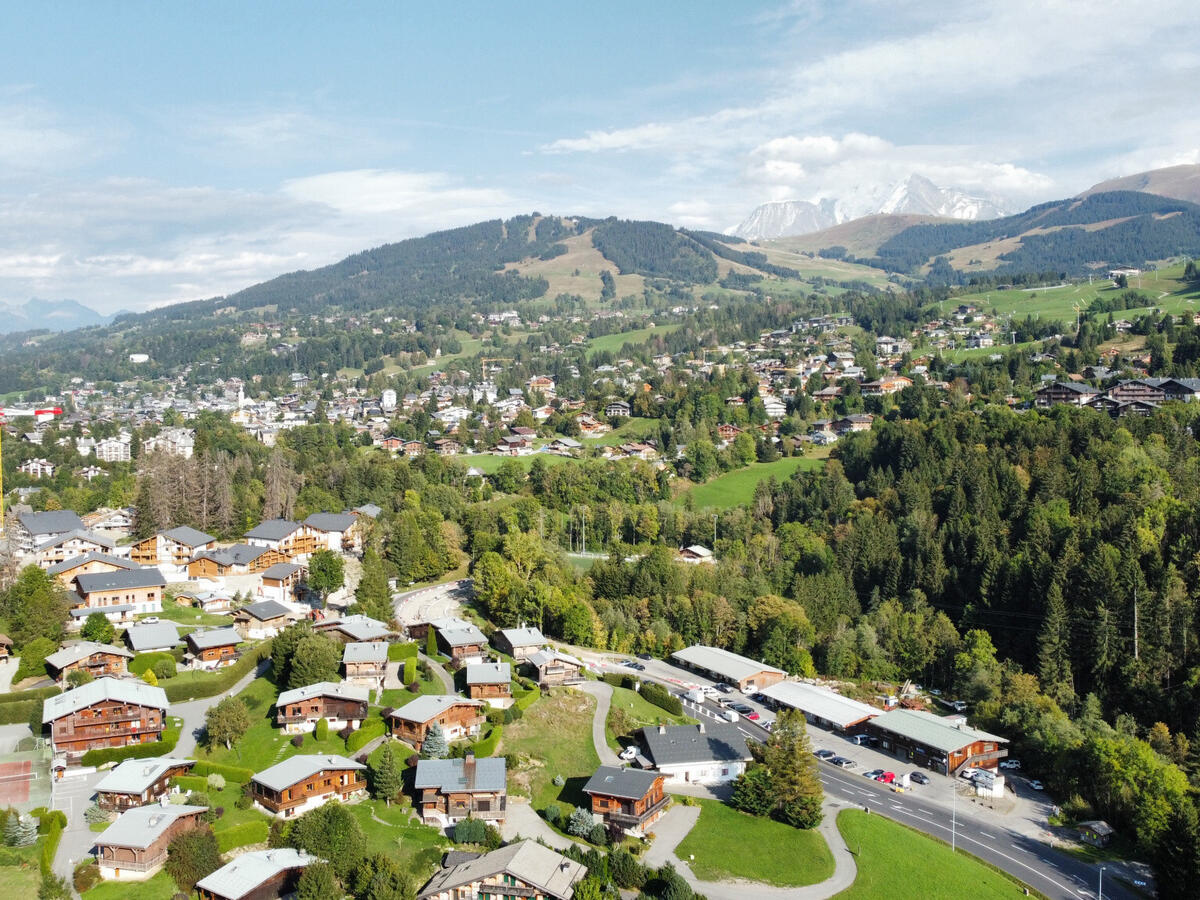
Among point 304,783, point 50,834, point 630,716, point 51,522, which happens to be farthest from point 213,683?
point 51,522

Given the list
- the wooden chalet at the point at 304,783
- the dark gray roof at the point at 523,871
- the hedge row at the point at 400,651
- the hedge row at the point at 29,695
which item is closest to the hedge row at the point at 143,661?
the hedge row at the point at 29,695

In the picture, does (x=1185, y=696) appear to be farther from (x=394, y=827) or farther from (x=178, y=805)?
(x=178, y=805)

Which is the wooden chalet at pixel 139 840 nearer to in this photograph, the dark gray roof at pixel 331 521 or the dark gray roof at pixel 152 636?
the dark gray roof at pixel 152 636

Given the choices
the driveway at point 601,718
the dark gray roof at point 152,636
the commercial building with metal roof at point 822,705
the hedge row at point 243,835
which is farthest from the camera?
the commercial building with metal roof at point 822,705

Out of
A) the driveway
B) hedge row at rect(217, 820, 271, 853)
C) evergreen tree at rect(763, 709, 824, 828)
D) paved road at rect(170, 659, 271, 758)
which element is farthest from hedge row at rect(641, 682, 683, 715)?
hedge row at rect(217, 820, 271, 853)

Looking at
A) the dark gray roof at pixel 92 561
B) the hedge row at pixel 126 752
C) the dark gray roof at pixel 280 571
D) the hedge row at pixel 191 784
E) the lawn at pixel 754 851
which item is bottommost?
the lawn at pixel 754 851

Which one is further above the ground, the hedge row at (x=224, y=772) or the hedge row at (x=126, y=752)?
the hedge row at (x=126, y=752)

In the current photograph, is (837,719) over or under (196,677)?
under

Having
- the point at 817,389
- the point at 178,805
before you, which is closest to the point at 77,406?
the point at 817,389
